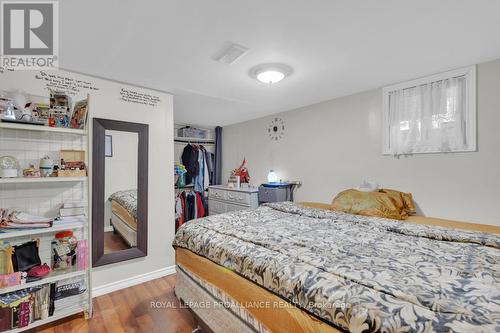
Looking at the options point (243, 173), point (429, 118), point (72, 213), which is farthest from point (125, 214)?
point (429, 118)

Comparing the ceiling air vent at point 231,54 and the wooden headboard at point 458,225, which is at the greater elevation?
the ceiling air vent at point 231,54

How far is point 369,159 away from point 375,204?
2.51 feet

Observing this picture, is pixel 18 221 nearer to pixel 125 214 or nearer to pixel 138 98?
pixel 125 214

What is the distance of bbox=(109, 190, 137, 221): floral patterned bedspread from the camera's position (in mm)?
2470

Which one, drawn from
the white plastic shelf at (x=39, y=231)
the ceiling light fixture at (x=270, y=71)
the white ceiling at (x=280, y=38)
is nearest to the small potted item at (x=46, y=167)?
the white plastic shelf at (x=39, y=231)

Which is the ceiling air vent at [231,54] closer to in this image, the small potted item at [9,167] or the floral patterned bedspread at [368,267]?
the floral patterned bedspread at [368,267]

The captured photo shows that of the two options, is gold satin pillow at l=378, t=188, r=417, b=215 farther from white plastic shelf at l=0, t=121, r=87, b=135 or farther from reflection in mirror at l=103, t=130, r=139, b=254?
white plastic shelf at l=0, t=121, r=87, b=135

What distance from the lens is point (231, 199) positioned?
13.2 ft

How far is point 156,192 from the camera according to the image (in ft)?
8.89

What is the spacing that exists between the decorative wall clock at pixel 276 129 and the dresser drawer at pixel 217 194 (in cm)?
132

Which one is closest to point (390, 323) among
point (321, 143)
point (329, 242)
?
point (329, 242)

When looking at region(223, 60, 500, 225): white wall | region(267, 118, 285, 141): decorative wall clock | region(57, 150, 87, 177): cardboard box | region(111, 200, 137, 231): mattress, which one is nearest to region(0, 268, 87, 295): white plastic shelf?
region(111, 200, 137, 231): mattress

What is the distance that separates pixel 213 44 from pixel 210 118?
268 centimetres

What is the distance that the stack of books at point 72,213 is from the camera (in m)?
1.99
